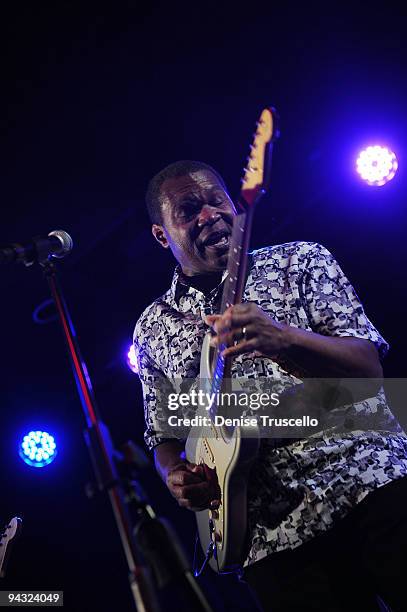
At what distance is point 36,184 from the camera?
463 centimetres

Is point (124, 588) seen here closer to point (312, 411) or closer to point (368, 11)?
point (312, 411)

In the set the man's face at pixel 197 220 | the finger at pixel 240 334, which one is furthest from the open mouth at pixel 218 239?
the finger at pixel 240 334

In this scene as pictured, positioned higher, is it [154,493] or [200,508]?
[154,493]

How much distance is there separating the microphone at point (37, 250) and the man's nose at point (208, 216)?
989 millimetres

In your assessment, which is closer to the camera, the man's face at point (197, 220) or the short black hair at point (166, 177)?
the man's face at point (197, 220)

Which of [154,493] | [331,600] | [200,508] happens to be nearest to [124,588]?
[154,493]

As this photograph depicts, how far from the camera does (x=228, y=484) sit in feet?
6.78

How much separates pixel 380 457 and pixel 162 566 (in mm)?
1229

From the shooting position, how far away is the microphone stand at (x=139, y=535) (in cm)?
114

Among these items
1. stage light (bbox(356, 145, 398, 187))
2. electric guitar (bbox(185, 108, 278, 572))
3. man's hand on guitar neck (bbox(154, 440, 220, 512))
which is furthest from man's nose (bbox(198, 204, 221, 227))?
stage light (bbox(356, 145, 398, 187))

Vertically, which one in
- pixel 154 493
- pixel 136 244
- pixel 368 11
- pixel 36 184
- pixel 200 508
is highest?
pixel 368 11

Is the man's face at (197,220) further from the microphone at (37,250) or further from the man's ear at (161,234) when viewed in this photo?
the microphone at (37,250)

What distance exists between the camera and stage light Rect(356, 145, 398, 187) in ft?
14.4

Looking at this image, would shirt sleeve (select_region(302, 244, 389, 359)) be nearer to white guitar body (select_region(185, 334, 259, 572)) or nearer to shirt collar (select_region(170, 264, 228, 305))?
white guitar body (select_region(185, 334, 259, 572))
